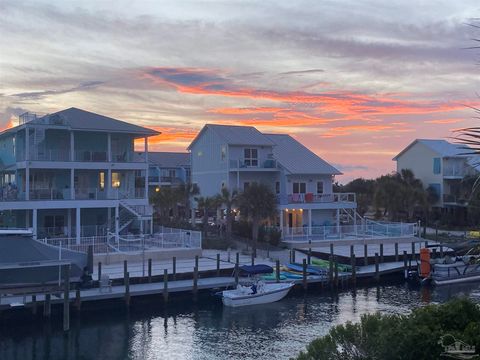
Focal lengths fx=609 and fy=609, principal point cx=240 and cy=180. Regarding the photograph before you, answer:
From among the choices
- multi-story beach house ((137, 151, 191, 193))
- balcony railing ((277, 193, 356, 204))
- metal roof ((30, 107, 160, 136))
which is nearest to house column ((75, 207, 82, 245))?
metal roof ((30, 107, 160, 136))

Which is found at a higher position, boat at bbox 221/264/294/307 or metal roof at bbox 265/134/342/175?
metal roof at bbox 265/134/342/175

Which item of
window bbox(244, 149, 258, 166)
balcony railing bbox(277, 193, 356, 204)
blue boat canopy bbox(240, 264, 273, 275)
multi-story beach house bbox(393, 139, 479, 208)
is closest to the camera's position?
blue boat canopy bbox(240, 264, 273, 275)

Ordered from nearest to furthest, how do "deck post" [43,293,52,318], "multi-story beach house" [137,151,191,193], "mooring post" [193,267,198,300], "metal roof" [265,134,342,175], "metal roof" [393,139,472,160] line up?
"deck post" [43,293,52,318]
"mooring post" [193,267,198,300]
"metal roof" [265,134,342,175]
"metal roof" [393,139,472,160]
"multi-story beach house" [137,151,191,193]

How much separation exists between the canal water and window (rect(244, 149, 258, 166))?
73.3 ft

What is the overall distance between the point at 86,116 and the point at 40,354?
26.3m

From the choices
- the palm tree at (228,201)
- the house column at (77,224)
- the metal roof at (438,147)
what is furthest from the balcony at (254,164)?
the metal roof at (438,147)

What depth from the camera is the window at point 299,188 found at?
5819cm

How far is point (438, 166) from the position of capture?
236 ft

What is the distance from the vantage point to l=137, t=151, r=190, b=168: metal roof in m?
89.1

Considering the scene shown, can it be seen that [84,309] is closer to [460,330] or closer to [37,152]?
[37,152]

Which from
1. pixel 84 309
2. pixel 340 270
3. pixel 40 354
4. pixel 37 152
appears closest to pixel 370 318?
pixel 40 354

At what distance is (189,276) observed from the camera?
3775 cm

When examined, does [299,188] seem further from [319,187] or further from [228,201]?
[228,201]

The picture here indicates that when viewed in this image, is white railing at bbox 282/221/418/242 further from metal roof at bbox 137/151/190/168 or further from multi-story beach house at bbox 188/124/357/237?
metal roof at bbox 137/151/190/168
